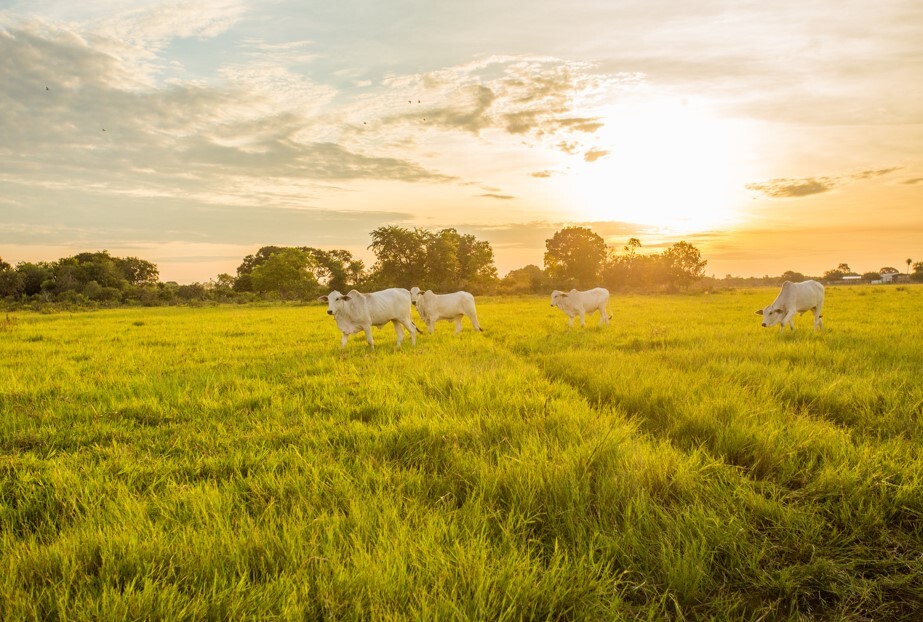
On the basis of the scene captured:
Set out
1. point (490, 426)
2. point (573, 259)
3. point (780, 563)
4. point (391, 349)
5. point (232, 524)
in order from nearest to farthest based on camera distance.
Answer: point (780, 563), point (232, 524), point (490, 426), point (391, 349), point (573, 259)

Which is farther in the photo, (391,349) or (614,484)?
(391,349)

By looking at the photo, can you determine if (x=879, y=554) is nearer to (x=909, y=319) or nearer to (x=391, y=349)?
(x=391, y=349)

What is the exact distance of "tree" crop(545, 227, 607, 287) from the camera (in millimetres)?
62594

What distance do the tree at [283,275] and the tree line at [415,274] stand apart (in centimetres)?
15

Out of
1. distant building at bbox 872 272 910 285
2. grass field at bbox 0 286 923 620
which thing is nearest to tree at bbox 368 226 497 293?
grass field at bbox 0 286 923 620

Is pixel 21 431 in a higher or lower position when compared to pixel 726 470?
higher

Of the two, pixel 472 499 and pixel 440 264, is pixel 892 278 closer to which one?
pixel 440 264

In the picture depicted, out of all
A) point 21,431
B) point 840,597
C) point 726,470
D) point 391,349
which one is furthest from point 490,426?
point 391,349

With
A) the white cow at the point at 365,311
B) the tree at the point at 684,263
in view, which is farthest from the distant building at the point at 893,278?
the white cow at the point at 365,311

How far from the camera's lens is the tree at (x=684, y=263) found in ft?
194

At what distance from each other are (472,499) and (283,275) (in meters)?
69.9

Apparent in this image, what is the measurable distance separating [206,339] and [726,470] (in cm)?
1508

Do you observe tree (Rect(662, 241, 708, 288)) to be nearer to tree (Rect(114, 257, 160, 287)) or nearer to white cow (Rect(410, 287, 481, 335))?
white cow (Rect(410, 287, 481, 335))

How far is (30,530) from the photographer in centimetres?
308
